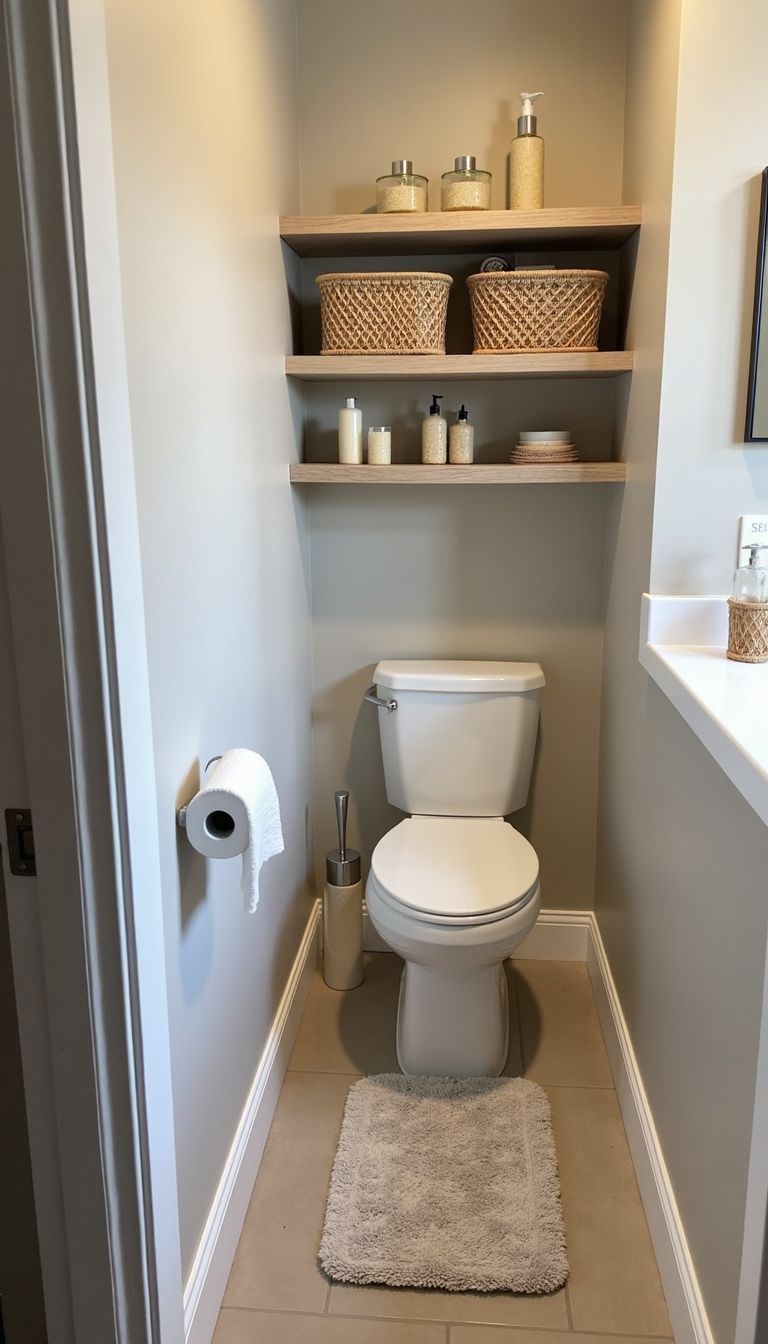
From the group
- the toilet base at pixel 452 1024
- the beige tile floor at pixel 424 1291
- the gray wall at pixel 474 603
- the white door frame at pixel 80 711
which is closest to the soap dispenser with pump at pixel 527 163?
the gray wall at pixel 474 603

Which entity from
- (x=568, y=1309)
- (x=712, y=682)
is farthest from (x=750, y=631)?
(x=568, y=1309)

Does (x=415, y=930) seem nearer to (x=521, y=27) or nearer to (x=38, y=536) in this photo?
(x=38, y=536)

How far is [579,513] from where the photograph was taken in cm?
232

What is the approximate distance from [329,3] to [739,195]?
1093mm

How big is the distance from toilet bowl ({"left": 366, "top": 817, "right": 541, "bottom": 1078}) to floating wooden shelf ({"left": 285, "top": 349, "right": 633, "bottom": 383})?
3.39 feet

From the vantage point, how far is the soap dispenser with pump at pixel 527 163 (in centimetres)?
203

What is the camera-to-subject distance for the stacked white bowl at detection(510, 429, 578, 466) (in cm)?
216

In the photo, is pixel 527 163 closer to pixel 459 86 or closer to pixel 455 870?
pixel 459 86

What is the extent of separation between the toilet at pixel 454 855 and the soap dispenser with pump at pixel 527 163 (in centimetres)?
103

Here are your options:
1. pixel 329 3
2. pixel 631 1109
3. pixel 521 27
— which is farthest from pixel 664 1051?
pixel 329 3

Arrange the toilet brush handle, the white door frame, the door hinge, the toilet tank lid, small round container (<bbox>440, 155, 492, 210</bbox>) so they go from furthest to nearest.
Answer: the toilet brush handle < the toilet tank lid < small round container (<bbox>440, 155, 492, 210</bbox>) < the door hinge < the white door frame

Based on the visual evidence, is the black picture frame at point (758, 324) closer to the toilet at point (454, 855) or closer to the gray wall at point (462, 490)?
the gray wall at point (462, 490)

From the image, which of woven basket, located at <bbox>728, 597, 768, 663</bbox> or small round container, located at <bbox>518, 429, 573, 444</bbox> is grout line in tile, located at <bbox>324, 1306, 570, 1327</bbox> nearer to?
woven basket, located at <bbox>728, 597, 768, 663</bbox>

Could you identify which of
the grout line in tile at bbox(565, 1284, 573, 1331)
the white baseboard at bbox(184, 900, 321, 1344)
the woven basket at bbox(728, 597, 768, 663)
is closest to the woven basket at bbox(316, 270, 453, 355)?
the woven basket at bbox(728, 597, 768, 663)
